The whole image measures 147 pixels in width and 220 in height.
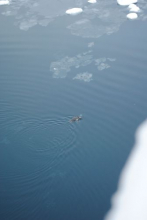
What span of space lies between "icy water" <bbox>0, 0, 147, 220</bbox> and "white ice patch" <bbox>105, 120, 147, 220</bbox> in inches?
3.3

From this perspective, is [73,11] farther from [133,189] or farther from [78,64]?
[133,189]

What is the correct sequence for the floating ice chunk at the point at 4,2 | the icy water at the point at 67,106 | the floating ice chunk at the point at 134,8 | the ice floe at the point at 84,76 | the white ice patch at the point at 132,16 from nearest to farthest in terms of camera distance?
1. the icy water at the point at 67,106
2. the ice floe at the point at 84,76
3. the white ice patch at the point at 132,16
4. the floating ice chunk at the point at 134,8
5. the floating ice chunk at the point at 4,2

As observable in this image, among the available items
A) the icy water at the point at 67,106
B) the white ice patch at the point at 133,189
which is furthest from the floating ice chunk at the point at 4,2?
the white ice patch at the point at 133,189

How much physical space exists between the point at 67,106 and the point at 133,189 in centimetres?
150

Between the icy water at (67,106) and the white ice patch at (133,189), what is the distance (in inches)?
3.3

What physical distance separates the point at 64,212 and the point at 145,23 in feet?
13.6

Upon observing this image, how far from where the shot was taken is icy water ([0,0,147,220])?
137 inches

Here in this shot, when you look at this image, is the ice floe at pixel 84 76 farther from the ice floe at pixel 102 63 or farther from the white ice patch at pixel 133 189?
the white ice patch at pixel 133 189

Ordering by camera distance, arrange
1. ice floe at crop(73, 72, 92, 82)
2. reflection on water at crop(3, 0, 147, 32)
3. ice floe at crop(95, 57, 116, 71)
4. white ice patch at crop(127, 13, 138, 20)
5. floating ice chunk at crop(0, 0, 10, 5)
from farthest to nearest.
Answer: floating ice chunk at crop(0, 0, 10, 5) < white ice patch at crop(127, 13, 138, 20) < reflection on water at crop(3, 0, 147, 32) < ice floe at crop(95, 57, 116, 71) < ice floe at crop(73, 72, 92, 82)

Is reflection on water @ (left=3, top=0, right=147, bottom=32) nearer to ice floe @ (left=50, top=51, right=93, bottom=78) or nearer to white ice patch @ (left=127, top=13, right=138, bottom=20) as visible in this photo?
white ice patch @ (left=127, top=13, right=138, bottom=20)

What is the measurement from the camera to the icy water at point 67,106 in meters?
3.47

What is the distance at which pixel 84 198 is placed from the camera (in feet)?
11.2

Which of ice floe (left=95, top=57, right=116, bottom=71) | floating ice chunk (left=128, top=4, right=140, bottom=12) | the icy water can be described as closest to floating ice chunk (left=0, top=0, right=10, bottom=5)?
the icy water

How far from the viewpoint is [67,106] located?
4.41 metres
